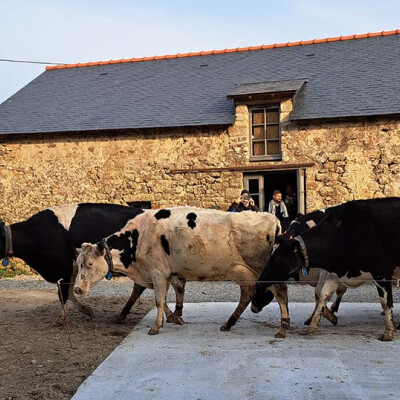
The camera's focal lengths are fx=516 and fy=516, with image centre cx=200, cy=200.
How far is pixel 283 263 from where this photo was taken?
602cm

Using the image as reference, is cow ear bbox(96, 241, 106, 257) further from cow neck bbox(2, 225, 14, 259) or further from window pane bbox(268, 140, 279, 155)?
window pane bbox(268, 140, 279, 155)

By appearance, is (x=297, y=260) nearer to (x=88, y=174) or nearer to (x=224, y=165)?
(x=224, y=165)

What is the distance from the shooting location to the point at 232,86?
15.6m

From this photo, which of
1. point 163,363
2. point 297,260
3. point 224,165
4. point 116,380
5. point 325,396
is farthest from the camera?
point 224,165

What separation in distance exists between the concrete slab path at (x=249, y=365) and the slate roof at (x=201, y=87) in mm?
7855

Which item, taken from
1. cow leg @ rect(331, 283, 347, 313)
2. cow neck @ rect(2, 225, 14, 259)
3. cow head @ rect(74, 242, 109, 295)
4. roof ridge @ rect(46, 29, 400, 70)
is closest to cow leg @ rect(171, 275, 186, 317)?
cow head @ rect(74, 242, 109, 295)

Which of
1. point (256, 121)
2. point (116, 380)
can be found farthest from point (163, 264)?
point (256, 121)

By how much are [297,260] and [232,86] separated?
10415mm

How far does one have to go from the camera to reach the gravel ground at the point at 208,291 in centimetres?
940

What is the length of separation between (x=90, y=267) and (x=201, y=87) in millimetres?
10769

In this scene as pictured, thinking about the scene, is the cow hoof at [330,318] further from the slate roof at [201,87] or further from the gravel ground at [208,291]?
the slate roof at [201,87]

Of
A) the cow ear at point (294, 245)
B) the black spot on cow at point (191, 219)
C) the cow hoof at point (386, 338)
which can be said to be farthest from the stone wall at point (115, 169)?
the cow hoof at point (386, 338)

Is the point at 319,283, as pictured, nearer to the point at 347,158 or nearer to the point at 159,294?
the point at 159,294

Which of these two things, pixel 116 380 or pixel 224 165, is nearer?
pixel 116 380
